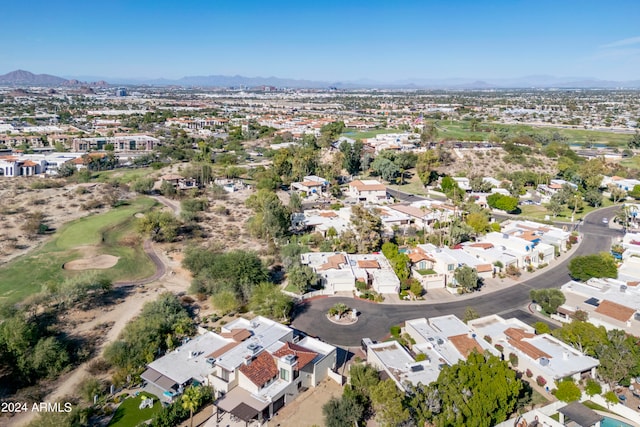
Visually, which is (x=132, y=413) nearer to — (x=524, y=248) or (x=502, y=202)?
(x=524, y=248)

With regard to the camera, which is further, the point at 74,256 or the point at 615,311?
the point at 74,256

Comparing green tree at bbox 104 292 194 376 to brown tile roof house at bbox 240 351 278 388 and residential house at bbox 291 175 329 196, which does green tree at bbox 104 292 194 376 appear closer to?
brown tile roof house at bbox 240 351 278 388

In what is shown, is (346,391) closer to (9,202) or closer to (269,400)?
(269,400)

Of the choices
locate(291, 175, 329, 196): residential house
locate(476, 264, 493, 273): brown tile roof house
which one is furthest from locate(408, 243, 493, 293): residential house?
locate(291, 175, 329, 196): residential house

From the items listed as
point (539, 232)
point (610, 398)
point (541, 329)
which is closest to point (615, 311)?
point (541, 329)

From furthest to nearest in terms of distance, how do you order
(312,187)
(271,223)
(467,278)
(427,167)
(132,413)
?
(427,167), (312,187), (271,223), (467,278), (132,413)

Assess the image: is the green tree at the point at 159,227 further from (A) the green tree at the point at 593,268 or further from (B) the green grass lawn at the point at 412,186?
(B) the green grass lawn at the point at 412,186
